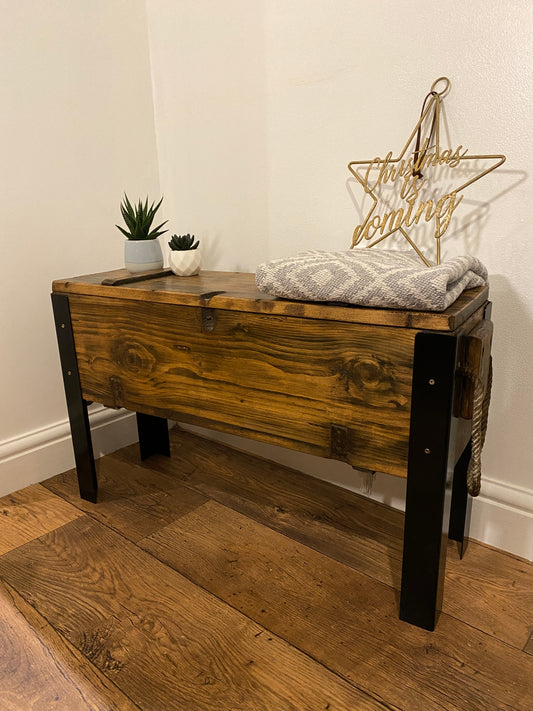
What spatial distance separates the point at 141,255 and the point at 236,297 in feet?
1.36

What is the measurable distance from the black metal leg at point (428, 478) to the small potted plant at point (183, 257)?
649mm

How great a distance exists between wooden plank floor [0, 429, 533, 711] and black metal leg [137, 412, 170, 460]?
0.56 ft

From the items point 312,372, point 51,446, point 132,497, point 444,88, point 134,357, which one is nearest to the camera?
point 312,372

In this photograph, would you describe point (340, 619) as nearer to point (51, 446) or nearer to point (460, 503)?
point (460, 503)

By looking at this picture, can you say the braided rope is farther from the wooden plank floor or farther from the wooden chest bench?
the wooden plank floor

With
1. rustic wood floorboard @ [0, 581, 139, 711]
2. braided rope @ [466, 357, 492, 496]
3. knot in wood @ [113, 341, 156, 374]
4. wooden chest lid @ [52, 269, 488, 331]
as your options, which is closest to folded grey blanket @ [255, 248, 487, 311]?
wooden chest lid @ [52, 269, 488, 331]

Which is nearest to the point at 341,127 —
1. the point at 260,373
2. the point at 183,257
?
the point at 183,257

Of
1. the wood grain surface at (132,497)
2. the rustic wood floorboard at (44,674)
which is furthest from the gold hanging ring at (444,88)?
the rustic wood floorboard at (44,674)

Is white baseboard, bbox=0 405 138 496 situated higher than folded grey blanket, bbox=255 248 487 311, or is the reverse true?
folded grey blanket, bbox=255 248 487 311

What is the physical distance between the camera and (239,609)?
97 centimetres

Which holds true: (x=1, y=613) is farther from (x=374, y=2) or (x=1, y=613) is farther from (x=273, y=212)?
(x=374, y=2)

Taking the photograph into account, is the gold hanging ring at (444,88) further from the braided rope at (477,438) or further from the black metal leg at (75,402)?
the black metal leg at (75,402)

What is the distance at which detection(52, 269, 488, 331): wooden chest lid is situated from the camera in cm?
79

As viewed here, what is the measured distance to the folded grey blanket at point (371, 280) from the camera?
77 centimetres
